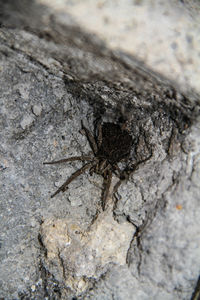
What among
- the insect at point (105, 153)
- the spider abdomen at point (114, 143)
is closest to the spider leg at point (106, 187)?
the insect at point (105, 153)

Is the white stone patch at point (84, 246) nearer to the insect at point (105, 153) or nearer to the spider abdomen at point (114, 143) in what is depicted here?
the insect at point (105, 153)

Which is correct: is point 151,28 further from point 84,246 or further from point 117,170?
point 84,246

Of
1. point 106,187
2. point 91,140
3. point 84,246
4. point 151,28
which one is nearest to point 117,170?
point 106,187

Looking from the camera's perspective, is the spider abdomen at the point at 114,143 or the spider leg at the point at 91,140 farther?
the spider leg at the point at 91,140

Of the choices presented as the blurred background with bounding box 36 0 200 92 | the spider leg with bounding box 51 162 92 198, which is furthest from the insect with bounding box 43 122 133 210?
the blurred background with bounding box 36 0 200 92

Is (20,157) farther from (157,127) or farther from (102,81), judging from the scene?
(157,127)
